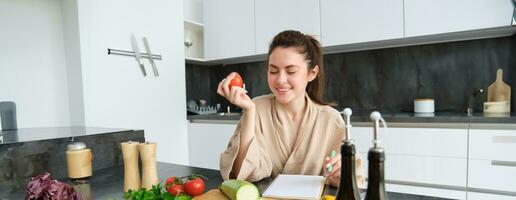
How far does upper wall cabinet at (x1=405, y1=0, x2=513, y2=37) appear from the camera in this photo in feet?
5.78

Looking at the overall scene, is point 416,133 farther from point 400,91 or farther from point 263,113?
point 263,113

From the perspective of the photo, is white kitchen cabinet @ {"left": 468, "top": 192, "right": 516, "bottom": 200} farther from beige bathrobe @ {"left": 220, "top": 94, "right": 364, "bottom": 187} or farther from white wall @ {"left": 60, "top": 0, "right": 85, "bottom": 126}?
white wall @ {"left": 60, "top": 0, "right": 85, "bottom": 126}

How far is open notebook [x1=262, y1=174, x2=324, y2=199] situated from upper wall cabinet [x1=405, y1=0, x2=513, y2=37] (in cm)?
160

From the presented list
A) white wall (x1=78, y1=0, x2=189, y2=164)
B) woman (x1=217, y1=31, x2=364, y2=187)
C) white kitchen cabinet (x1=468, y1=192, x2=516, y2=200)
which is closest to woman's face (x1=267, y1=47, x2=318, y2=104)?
woman (x1=217, y1=31, x2=364, y2=187)

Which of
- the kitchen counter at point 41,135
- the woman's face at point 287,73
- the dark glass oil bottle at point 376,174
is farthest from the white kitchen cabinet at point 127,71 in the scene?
the dark glass oil bottle at point 376,174

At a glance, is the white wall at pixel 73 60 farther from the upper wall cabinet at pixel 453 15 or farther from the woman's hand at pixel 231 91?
the upper wall cabinet at pixel 453 15

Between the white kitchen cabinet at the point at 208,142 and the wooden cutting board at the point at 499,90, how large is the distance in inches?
74.5

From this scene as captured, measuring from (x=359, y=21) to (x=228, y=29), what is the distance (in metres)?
1.19

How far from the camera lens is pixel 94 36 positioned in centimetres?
197

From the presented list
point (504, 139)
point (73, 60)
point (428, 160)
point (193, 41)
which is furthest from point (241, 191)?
point (193, 41)

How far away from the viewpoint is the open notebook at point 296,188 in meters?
0.73

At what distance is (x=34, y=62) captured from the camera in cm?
186

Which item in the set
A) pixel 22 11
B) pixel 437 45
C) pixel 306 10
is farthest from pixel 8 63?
pixel 437 45

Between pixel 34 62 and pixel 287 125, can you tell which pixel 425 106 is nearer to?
pixel 287 125
